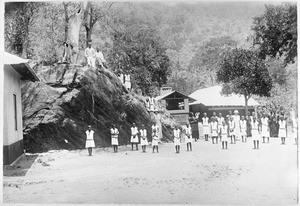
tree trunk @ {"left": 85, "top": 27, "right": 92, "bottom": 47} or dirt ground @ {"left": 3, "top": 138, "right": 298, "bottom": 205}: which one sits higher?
tree trunk @ {"left": 85, "top": 27, "right": 92, "bottom": 47}

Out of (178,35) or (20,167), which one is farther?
(178,35)

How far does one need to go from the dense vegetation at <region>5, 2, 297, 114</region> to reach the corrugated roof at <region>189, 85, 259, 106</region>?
171 mm

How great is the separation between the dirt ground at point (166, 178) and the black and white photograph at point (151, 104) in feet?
0.08

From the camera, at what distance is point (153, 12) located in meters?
7.54

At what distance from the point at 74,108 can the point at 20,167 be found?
1940mm

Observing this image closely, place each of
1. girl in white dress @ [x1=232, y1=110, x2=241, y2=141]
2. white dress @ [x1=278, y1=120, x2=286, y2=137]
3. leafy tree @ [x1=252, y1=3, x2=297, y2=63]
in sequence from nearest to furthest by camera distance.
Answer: leafy tree @ [x1=252, y1=3, x2=297, y2=63], white dress @ [x1=278, y1=120, x2=286, y2=137], girl in white dress @ [x1=232, y1=110, x2=241, y2=141]

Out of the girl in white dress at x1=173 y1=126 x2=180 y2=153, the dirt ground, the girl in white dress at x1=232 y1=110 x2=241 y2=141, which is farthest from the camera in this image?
the girl in white dress at x1=232 y1=110 x2=241 y2=141

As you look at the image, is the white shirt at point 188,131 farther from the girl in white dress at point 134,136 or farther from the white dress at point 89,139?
the white dress at point 89,139

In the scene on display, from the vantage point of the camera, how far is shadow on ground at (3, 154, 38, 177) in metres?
7.23

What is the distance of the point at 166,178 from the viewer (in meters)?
6.98

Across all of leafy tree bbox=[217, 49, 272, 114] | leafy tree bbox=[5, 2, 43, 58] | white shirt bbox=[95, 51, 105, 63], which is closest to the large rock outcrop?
white shirt bbox=[95, 51, 105, 63]

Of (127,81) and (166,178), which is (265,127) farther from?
(127,81)

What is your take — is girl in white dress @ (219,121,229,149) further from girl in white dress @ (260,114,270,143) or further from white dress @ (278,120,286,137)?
white dress @ (278,120,286,137)

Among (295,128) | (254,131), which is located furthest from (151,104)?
(295,128)
